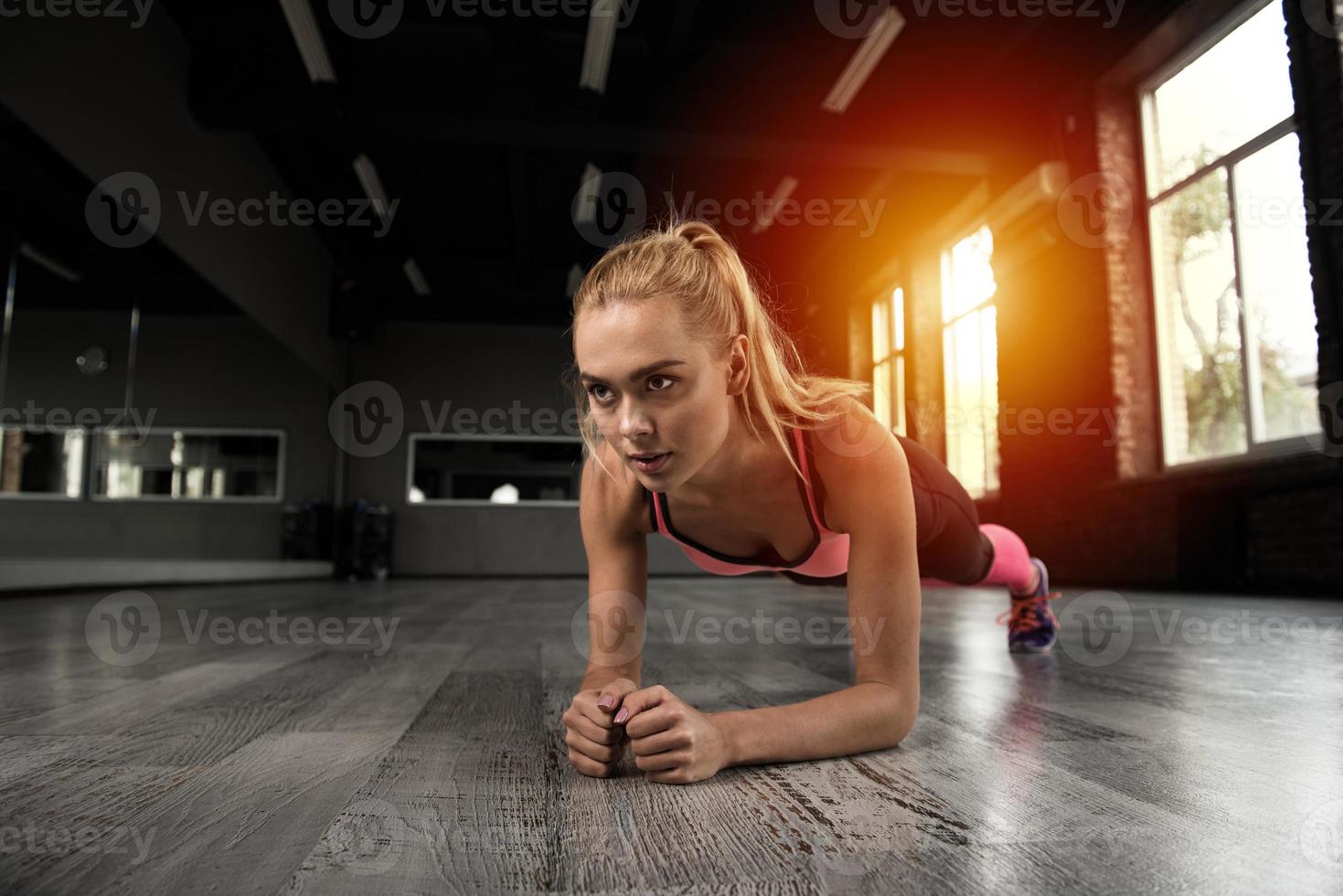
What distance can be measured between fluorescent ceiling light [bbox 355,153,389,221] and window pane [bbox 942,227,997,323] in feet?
15.7

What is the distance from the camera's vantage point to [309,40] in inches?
179

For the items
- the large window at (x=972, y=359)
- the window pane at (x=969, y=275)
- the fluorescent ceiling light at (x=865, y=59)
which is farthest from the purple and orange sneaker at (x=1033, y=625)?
the window pane at (x=969, y=275)

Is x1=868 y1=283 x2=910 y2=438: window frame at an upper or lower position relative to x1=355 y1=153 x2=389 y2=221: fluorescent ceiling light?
lower

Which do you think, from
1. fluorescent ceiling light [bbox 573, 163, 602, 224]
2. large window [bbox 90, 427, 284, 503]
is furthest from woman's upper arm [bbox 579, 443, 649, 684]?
large window [bbox 90, 427, 284, 503]

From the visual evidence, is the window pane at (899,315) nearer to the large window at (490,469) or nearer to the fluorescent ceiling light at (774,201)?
the fluorescent ceiling light at (774,201)

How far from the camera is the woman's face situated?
904mm

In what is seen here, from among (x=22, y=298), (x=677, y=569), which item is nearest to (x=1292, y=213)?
(x=22, y=298)

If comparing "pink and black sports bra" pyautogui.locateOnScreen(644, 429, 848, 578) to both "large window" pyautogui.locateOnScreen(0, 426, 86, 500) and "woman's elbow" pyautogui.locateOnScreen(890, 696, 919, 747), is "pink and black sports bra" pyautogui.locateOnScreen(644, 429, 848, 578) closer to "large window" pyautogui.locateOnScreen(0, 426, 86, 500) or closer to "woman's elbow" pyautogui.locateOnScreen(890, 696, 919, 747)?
"woman's elbow" pyautogui.locateOnScreen(890, 696, 919, 747)

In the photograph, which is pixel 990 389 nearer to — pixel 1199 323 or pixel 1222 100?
pixel 1199 323

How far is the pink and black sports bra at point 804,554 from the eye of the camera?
112cm

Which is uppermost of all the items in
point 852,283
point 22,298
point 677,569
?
point 852,283

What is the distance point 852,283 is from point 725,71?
3809 mm

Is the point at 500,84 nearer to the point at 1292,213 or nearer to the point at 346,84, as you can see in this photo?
the point at 346,84

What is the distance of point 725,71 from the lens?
5.32m
